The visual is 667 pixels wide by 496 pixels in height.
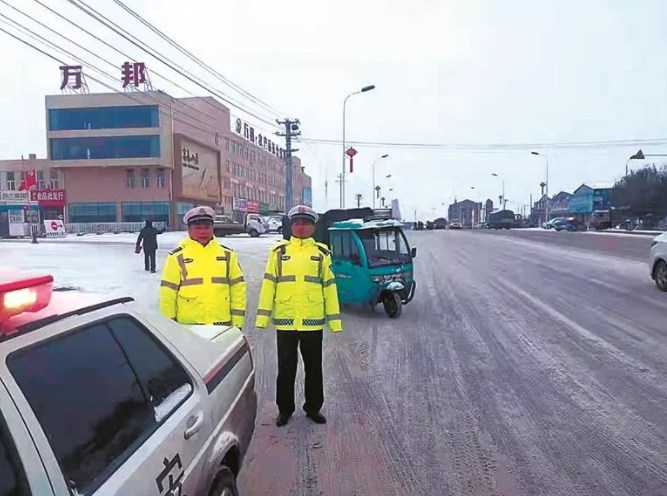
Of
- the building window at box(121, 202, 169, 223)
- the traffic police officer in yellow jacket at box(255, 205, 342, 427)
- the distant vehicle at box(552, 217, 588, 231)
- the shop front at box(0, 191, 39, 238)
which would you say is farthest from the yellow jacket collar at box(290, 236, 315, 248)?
the distant vehicle at box(552, 217, 588, 231)

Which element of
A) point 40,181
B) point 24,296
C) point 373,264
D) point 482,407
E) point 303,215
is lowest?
point 482,407

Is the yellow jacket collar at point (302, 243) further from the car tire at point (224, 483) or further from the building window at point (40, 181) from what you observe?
the building window at point (40, 181)

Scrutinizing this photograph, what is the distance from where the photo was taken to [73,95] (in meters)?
60.4

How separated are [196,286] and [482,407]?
2.81 metres

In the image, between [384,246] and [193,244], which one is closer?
[193,244]

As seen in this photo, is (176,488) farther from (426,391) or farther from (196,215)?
(426,391)

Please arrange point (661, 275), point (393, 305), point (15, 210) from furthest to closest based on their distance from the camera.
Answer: point (15, 210) < point (661, 275) < point (393, 305)

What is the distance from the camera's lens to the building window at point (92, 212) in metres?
62.6

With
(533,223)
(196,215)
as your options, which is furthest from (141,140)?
(533,223)

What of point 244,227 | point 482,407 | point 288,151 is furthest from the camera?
point 244,227

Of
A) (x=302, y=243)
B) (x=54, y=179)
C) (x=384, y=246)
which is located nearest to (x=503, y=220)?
(x=54, y=179)

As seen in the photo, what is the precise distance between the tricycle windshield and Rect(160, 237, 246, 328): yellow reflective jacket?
18.2ft

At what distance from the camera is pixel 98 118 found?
61.1m

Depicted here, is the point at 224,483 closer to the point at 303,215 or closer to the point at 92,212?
the point at 303,215
